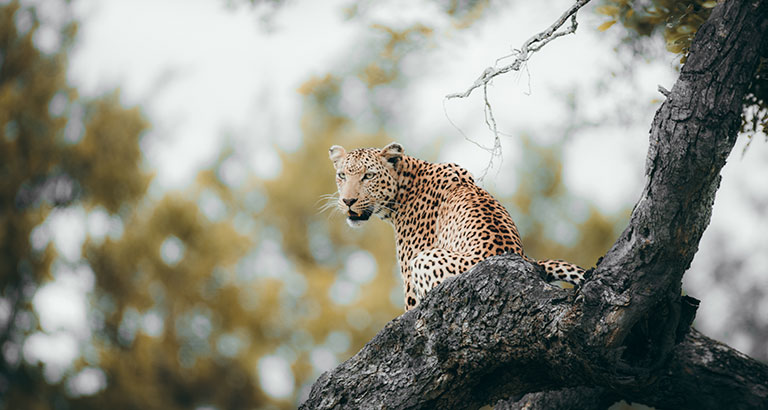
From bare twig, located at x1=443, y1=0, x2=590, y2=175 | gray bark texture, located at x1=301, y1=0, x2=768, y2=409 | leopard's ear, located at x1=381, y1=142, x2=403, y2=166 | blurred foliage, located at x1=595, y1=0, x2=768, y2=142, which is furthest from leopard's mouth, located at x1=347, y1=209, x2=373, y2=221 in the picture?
blurred foliage, located at x1=595, y1=0, x2=768, y2=142

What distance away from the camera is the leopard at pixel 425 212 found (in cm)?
576

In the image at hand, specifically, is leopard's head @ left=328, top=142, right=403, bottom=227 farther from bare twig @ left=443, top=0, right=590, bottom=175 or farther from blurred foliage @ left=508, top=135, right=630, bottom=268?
blurred foliage @ left=508, top=135, right=630, bottom=268

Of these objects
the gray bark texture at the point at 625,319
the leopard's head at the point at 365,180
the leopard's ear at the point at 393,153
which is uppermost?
the leopard's ear at the point at 393,153

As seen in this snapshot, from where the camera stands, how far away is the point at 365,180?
21.7 ft

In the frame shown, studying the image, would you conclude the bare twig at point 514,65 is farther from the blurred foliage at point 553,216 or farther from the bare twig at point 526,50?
the blurred foliage at point 553,216

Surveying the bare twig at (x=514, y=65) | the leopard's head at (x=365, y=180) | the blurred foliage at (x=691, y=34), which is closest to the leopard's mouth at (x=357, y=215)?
the leopard's head at (x=365, y=180)

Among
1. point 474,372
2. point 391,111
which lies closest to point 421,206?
point 474,372

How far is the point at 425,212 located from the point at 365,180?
554mm

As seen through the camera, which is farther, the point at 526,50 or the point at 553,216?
the point at 553,216

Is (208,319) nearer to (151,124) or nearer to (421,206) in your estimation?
(151,124)

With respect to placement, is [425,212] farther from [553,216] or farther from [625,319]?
[553,216]

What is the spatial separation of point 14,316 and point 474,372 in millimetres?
19626

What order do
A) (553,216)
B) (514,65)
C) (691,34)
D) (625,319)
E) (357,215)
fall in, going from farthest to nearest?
(553,216), (357,215), (691,34), (514,65), (625,319)

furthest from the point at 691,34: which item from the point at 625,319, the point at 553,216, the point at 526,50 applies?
the point at 553,216
